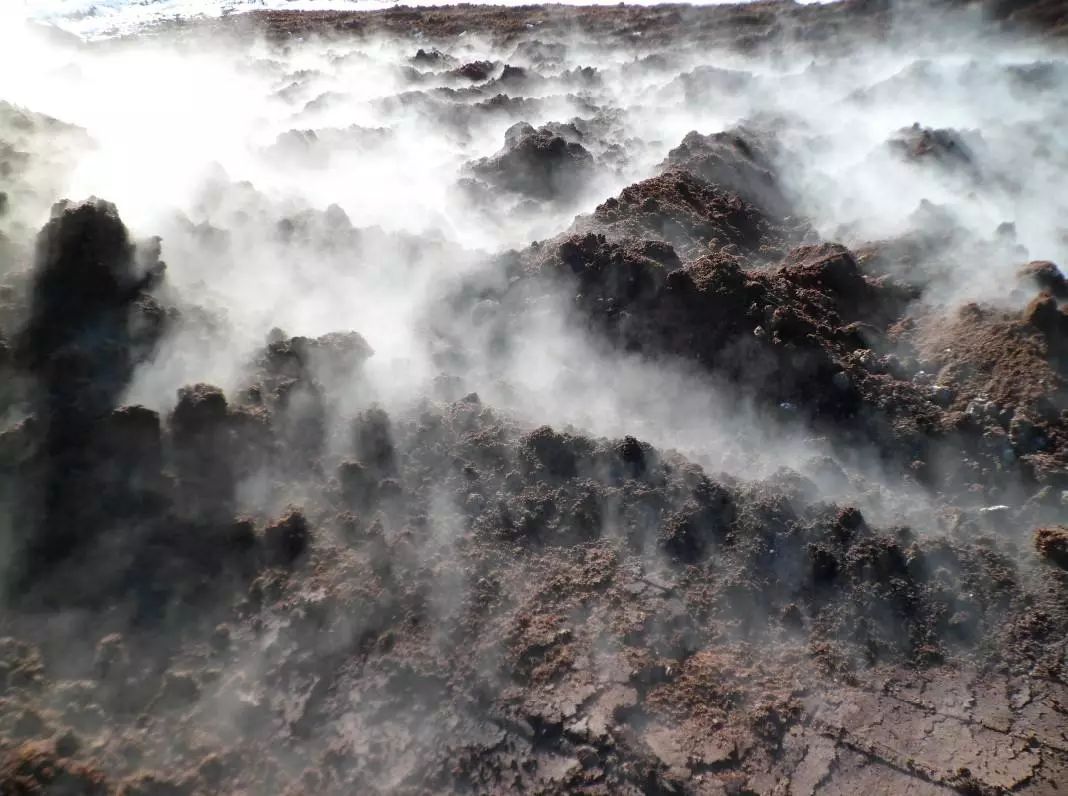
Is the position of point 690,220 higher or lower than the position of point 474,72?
lower

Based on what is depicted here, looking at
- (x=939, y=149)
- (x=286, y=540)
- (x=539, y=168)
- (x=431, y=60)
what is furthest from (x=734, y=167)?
(x=431, y=60)

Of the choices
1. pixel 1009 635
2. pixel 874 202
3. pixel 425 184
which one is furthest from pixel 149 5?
pixel 1009 635

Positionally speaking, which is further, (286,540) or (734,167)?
(734,167)

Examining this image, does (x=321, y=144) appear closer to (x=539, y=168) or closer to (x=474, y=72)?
(x=539, y=168)

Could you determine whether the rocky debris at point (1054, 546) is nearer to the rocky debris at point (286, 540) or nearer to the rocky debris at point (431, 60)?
the rocky debris at point (286, 540)

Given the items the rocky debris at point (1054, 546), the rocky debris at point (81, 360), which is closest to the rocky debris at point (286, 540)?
the rocky debris at point (81, 360)
